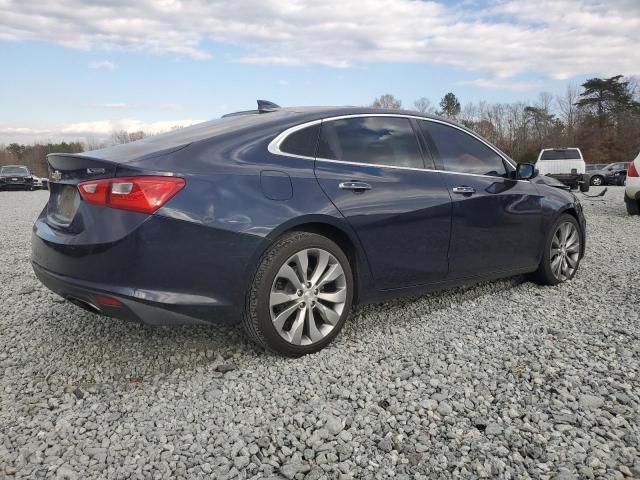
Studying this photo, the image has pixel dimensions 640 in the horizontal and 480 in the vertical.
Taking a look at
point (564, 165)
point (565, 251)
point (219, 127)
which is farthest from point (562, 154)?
point (219, 127)

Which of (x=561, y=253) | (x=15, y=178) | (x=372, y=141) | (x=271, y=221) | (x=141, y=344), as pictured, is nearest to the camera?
(x=271, y=221)

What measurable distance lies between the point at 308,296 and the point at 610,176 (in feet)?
104

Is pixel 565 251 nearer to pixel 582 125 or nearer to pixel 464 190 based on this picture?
pixel 464 190

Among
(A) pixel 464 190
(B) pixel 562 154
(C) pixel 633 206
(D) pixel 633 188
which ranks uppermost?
(B) pixel 562 154

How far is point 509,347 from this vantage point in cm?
335

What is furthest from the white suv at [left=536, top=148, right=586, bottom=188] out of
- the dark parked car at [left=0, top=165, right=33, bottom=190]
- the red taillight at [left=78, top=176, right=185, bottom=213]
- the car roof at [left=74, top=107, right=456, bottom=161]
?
the dark parked car at [left=0, top=165, right=33, bottom=190]

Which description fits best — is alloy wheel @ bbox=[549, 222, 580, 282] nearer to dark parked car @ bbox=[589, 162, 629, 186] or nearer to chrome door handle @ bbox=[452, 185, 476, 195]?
chrome door handle @ bbox=[452, 185, 476, 195]

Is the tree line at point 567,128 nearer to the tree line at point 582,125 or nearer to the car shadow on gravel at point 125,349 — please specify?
the tree line at point 582,125

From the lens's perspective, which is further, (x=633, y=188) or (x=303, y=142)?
(x=633, y=188)

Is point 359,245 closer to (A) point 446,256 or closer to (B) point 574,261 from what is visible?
(A) point 446,256

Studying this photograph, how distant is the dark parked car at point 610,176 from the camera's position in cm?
2972

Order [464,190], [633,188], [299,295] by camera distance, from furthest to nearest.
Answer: [633,188] < [464,190] < [299,295]

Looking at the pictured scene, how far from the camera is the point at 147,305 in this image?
107 inches

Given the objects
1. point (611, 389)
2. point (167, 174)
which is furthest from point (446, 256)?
point (167, 174)
